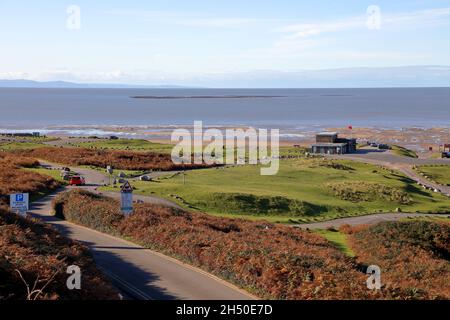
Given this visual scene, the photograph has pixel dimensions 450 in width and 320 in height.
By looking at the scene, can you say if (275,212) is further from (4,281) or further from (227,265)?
(4,281)

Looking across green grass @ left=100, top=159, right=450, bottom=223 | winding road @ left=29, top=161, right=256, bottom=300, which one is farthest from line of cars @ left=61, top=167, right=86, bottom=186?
winding road @ left=29, top=161, right=256, bottom=300

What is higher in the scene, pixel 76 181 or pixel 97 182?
pixel 76 181

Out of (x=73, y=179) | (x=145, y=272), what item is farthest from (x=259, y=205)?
(x=145, y=272)

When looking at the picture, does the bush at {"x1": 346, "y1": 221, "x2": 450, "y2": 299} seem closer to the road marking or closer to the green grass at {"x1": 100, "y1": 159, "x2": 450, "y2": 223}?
the road marking

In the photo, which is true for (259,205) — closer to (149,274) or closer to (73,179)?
(73,179)

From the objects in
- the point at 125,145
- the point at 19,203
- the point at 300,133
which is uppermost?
the point at 19,203

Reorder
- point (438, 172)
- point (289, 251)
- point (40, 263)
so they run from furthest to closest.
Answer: point (438, 172) → point (289, 251) → point (40, 263)
